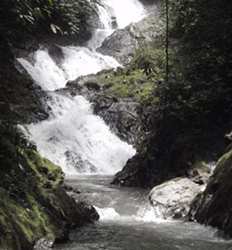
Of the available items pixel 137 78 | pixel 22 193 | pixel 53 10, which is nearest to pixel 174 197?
pixel 22 193

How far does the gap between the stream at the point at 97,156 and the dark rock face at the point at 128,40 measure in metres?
0.74

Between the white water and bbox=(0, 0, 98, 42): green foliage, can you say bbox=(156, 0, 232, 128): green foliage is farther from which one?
bbox=(0, 0, 98, 42): green foliage

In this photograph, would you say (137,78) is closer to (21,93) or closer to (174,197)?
(21,93)

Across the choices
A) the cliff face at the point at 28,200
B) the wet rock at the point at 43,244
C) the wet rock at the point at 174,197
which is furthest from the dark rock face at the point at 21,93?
the wet rock at the point at 43,244

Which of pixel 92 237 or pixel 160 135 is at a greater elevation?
pixel 160 135

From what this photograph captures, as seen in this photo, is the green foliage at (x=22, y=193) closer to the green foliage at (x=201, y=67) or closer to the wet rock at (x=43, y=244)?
the wet rock at (x=43, y=244)

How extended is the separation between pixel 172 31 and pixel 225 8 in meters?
4.15

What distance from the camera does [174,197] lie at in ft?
47.8

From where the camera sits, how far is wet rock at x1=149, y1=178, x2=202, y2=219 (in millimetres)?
13992

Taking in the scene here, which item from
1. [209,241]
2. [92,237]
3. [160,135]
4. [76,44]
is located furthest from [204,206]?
[76,44]

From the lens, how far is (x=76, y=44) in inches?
1535

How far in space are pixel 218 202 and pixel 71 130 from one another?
14.2 m

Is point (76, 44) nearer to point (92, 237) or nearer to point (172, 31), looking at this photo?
point (172, 31)

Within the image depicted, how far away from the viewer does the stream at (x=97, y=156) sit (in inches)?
431
